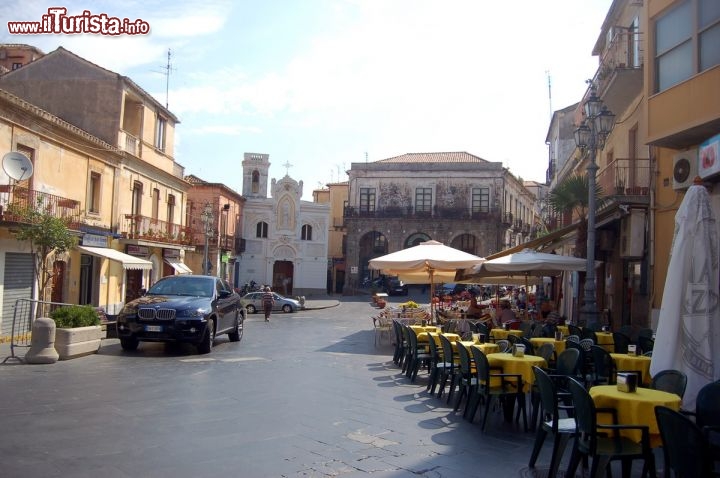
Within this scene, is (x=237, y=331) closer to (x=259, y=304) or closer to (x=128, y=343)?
(x=128, y=343)

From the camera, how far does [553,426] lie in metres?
5.44

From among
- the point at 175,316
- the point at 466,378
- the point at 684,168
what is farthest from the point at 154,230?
the point at 466,378

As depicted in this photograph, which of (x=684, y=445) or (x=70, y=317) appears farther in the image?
(x=70, y=317)

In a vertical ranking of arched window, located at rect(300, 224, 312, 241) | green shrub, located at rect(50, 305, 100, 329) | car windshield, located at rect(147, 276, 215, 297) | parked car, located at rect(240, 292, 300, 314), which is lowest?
parked car, located at rect(240, 292, 300, 314)

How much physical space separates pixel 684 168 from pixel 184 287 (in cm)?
1111

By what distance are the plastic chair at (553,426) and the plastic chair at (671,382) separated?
0.98 meters

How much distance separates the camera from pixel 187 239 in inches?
1280

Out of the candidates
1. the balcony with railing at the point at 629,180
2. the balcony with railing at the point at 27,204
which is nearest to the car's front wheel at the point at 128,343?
the balcony with railing at the point at 27,204

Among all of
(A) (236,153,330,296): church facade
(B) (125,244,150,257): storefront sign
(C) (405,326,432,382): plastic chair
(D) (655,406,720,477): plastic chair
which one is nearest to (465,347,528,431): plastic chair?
(C) (405,326,432,382): plastic chair

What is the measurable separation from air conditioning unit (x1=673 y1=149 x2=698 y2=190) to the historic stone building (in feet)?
135

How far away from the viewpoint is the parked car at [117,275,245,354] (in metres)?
13.1

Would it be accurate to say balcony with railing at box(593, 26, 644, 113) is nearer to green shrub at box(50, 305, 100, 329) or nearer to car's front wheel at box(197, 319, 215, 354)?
car's front wheel at box(197, 319, 215, 354)

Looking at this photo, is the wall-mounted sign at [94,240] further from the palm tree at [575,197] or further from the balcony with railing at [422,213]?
the balcony with railing at [422,213]

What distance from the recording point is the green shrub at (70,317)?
39.6 feet
